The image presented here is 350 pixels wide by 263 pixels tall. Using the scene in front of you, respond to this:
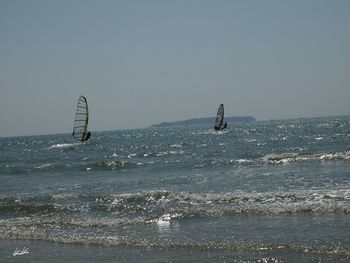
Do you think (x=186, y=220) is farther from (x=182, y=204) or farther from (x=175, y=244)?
(x=175, y=244)

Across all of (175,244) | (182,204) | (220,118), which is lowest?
(182,204)

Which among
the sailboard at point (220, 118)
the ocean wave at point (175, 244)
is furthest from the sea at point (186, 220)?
the sailboard at point (220, 118)

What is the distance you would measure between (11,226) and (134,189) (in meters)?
7.52

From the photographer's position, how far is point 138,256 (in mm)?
8961

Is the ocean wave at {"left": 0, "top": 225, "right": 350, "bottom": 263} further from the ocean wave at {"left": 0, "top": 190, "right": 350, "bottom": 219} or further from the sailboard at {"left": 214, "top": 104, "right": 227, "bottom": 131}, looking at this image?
the sailboard at {"left": 214, "top": 104, "right": 227, "bottom": 131}

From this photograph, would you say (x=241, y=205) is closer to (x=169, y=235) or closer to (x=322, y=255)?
(x=169, y=235)


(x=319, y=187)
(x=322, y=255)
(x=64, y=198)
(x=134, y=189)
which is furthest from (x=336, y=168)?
(x=322, y=255)

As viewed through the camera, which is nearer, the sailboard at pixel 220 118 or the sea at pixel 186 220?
the sea at pixel 186 220

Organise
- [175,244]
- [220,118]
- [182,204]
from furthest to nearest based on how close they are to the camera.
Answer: [220,118], [182,204], [175,244]

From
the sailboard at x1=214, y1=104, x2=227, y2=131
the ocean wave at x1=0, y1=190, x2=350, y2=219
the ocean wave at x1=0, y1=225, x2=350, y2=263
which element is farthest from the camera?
the sailboard at x1=214, y1=104, x2=227, y2=131

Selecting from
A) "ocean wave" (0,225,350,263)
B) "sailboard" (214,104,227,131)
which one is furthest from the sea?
"sailboard" (214,104,227,131)

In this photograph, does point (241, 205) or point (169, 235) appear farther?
point (241, 205)

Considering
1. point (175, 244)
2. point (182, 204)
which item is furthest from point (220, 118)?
point (175, 244)

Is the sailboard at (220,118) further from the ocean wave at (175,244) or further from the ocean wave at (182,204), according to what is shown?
the ocean wave at (175,244)
